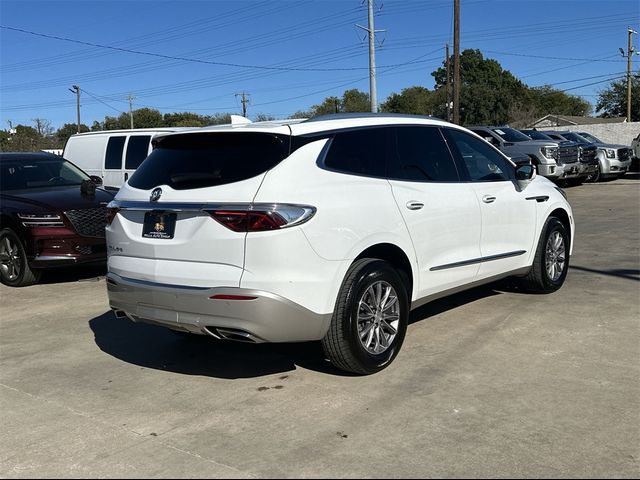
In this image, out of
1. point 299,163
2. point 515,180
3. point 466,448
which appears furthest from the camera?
point 515,180

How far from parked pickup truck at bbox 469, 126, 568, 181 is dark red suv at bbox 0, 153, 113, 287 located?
41.7 feet

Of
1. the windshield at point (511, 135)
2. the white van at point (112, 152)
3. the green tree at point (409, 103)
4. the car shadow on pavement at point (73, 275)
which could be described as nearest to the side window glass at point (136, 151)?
the white van at point (112, 152)

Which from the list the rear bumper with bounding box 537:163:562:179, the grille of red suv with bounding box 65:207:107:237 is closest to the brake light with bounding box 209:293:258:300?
the grille of red suv with bounding box 65:207:107:237

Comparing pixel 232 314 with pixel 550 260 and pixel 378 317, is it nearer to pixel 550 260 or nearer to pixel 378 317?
pixel 378 317

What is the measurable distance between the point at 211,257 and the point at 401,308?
5.02 feet

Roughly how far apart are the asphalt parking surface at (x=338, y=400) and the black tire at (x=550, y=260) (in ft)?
0.64

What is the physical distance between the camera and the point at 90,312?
6.67 m

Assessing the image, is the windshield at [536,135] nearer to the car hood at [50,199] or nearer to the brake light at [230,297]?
the car hood at [50,199]

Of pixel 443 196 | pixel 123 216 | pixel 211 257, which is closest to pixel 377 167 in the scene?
pixel 443 196

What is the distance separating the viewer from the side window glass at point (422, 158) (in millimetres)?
4848

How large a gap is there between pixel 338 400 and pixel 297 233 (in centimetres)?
113

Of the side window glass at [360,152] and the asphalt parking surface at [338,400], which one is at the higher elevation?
the side window glass at [360,152]

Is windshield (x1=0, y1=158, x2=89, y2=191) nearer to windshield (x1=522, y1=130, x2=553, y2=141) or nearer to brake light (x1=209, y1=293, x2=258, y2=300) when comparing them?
brake light (x1=209, y1=293, x2=258, y2=300)

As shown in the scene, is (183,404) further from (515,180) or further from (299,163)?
(515,180)
